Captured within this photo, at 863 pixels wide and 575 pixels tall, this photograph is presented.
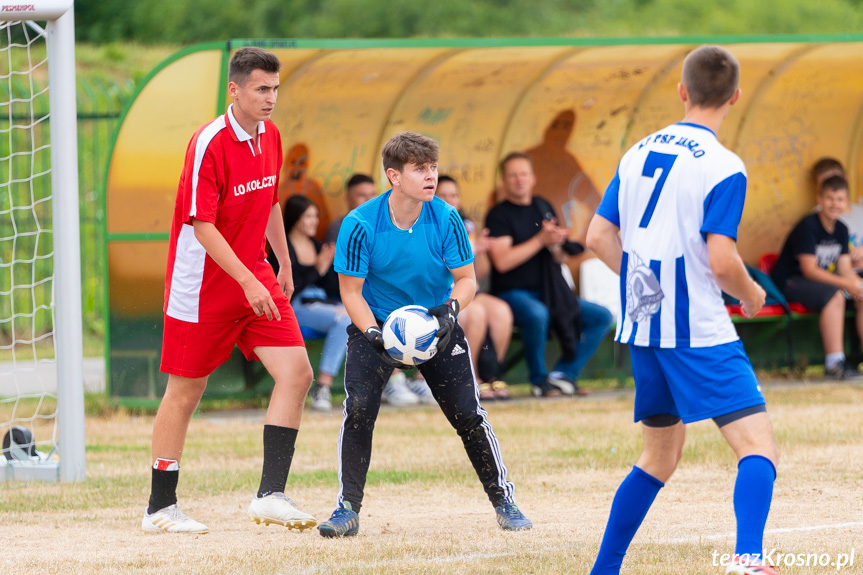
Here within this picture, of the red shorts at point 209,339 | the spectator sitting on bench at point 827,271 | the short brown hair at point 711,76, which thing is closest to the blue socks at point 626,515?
the short brown hair at point 711,76

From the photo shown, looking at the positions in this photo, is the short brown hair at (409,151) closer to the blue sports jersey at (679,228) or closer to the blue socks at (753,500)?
the blue sports jersey at (679,228)

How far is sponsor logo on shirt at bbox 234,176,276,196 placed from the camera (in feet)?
17.1

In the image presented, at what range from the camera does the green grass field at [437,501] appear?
4633 mm

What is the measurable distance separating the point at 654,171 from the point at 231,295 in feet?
6.77

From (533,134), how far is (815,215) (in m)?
2.54

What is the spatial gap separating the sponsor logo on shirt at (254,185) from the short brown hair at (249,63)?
0.42 m

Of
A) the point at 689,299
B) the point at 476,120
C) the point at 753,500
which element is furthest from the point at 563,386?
the point at 753,500

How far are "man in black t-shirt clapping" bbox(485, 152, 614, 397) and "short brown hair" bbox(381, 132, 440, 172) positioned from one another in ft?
15.4

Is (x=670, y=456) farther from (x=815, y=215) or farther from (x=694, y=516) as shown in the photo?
(x=815, y=215)

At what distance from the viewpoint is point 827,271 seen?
35.4ft

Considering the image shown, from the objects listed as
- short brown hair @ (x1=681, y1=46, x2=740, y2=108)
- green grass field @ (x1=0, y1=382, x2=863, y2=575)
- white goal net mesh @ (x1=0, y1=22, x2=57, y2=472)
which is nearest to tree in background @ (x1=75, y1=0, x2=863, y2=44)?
white goal net mesh @ (x1=0, y1=22, x2=57, y2=472)

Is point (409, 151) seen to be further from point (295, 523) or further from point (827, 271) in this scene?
point (827, 271)

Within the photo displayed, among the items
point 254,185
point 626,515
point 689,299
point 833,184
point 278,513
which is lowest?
point 278,513

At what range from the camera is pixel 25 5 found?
6.30 m
